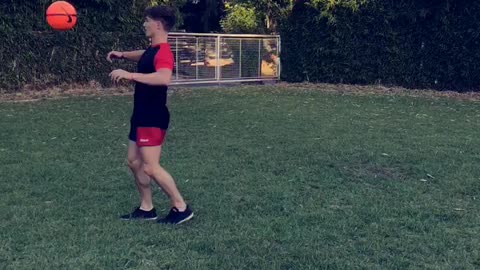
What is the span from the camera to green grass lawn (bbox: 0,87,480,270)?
358cm

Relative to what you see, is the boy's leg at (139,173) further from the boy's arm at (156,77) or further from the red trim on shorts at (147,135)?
the boy's arm at (156,77)

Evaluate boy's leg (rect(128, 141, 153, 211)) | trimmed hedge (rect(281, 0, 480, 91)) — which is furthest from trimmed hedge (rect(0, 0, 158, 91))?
boy's leg (rect(128, 141, 153, 211))

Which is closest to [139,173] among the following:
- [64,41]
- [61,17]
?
[61,17]

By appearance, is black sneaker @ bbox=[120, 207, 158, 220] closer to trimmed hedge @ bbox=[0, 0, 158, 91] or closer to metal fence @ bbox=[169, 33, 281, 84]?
trimmed hedge @ bbox=[0, 0, 158, 91]

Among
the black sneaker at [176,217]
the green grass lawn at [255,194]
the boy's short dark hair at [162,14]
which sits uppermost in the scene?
the boy's short dark hair at [162,14]

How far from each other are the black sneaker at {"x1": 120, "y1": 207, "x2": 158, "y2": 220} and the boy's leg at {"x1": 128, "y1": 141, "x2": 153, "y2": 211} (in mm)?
32

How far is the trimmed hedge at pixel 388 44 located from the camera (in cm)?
1484

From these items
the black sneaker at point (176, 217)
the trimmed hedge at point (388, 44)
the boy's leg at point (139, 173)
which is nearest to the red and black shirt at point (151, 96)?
the boy's leg at point (139, 173)

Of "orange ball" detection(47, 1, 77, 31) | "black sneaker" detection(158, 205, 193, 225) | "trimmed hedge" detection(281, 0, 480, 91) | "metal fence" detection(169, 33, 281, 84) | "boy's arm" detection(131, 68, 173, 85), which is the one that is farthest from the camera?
"metal fence" detection(169, 33, 281, 84)

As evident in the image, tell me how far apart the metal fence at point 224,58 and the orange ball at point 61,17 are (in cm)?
810

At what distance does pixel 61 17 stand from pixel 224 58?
31.8 feet

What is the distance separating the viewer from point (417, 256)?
357 cm

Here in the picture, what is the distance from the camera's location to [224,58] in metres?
16.9

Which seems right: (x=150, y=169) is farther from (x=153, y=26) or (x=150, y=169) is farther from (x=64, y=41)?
(x=64, y=41)
